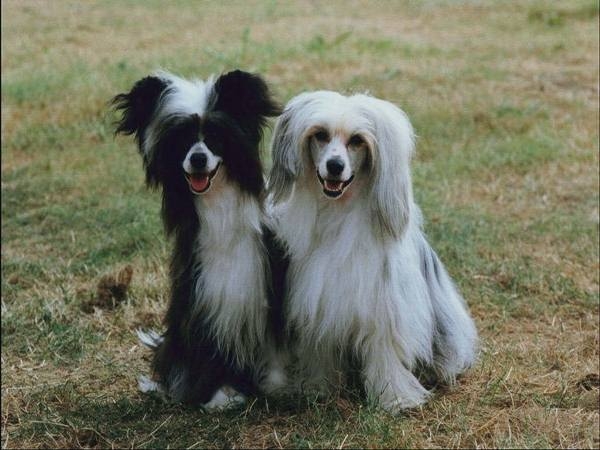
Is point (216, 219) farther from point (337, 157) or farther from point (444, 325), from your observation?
point (444, 325)

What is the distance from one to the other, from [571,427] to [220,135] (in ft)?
6.40

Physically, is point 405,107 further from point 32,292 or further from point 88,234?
point 32,292

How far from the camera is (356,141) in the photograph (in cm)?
416

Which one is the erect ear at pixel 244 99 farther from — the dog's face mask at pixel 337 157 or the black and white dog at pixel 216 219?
the dog's face mask at pixel 337 157

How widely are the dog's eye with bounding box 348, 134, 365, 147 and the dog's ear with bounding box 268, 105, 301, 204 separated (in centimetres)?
23

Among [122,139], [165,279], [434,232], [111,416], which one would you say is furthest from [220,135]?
[122,139]

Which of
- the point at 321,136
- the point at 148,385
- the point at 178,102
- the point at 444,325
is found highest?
the point at 178,102

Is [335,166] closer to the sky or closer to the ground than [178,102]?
closer to the ground

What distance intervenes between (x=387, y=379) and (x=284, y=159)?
3.59 ft

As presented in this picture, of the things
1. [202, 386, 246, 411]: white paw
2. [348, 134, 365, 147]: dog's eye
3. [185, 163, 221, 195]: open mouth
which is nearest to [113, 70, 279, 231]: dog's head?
[185, 163, 221, 195]: open mouth

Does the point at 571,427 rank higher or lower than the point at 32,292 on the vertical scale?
higher

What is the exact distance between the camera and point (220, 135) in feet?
13.9

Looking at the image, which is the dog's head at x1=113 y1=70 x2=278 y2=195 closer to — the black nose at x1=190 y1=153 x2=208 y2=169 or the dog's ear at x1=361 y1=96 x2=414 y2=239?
the black nose at x1=190 y1=153 x2=208 y2=169

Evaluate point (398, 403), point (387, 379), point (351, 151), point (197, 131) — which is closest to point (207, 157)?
point (197, 131)
